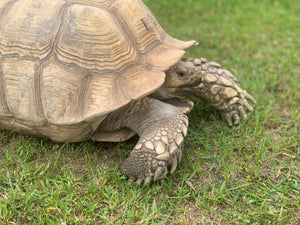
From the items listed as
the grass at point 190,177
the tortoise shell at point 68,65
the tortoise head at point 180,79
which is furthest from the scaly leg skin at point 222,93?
the tortoise shell at point 68,65

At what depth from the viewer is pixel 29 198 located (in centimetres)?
216

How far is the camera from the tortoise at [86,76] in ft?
7.48

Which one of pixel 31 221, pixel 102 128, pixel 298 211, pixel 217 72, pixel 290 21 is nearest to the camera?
pixel 31 221

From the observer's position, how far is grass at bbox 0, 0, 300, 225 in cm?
215

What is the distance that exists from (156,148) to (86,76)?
2.44ft

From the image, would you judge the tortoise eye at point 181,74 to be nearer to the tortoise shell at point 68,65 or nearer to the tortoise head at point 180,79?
the tortoise head at point 180,79

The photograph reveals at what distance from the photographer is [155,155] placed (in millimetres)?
2287

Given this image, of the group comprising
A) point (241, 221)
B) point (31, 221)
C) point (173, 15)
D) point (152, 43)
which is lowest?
point (31, 221)

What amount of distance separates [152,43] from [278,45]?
8.79ft

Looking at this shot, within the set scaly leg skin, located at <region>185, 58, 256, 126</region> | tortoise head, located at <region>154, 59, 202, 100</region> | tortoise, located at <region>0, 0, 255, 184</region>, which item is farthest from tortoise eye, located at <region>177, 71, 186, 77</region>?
scaly leg skin, located at <region>185, 58, 256, 126</region>

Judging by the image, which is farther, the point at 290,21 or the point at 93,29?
the point at 290,21

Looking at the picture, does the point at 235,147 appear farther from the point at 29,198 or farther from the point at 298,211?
the point at 29,198

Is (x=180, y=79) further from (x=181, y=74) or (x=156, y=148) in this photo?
(x=156, y=148)

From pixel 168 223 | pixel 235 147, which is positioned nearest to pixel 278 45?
pixel 235 147
